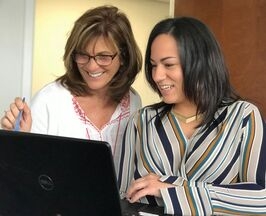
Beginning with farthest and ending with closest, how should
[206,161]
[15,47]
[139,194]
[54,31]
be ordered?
[54,31]
[15,47]
[206,161]
[139,194]

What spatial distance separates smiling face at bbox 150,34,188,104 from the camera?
1130 millimetres

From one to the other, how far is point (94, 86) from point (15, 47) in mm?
1238

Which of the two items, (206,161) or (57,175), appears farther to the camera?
(206,161)

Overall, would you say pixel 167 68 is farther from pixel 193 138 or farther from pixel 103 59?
pixel 103 59

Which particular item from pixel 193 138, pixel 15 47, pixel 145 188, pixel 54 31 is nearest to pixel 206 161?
pixel 193 138

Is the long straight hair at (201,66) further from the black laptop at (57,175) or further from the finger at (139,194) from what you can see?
the black laptop at (57,175)

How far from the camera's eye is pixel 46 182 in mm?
689

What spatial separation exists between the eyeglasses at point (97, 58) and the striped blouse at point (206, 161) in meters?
0.26

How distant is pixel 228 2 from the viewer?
2053 millimetres

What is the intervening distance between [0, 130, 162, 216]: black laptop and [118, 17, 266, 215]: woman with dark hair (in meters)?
0.30

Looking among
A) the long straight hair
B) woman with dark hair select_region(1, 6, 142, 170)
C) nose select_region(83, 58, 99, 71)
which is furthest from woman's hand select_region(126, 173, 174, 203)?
nose select_region(83, 58, 99, 71)

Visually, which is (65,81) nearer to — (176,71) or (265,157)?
(176,71)

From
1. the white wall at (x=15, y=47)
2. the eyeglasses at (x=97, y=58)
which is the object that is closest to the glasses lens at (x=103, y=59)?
the eyeglasses at (x=97, y=58)

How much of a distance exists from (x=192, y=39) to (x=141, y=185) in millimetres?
454
